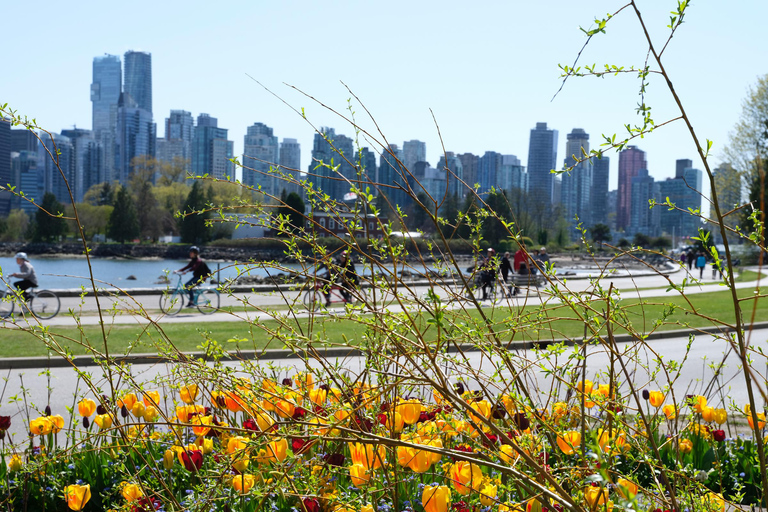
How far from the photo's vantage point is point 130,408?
3295 millimetres

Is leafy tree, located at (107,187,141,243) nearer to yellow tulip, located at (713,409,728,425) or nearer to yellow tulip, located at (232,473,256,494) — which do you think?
yellow tulip, located at (713,409,728,425)

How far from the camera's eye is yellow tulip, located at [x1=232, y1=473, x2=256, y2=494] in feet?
7.96

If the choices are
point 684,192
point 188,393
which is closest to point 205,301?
point 188,393

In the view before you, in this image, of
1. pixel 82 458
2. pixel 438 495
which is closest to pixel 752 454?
pixel 438 495

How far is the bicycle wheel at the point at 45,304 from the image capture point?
48.3 ft

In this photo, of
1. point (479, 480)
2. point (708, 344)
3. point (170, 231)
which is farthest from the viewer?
point (170, 231)

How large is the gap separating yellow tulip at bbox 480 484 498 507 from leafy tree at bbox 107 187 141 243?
342 feet

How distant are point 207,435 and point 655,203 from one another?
86.4 inches

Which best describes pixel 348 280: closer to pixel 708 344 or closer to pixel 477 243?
pixel 477 243

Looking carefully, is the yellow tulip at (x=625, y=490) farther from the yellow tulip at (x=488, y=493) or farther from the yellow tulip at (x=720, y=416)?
the yellow tulip at (x=720, y=416)

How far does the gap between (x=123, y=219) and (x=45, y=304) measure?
3579 inches

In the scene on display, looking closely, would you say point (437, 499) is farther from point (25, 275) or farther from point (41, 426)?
point (25, 275)

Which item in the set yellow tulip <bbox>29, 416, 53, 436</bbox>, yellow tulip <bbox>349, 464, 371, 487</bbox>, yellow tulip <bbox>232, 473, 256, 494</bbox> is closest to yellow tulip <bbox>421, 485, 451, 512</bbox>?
yellow tulip <bbox>349, 464, 371, 487</bbox>

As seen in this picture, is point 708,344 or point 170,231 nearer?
point 708,344
